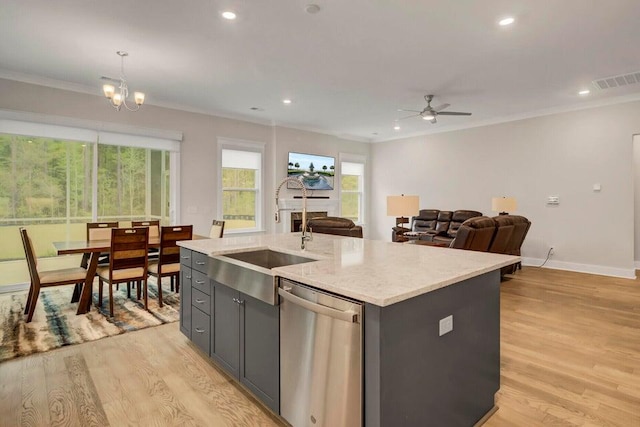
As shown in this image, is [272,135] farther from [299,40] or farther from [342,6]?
[342,6]

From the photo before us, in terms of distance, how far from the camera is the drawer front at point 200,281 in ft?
8.49

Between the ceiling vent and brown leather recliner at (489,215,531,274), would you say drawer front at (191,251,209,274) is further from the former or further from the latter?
the ceiling vent

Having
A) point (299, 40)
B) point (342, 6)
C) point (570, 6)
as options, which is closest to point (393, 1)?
point (342, 6)

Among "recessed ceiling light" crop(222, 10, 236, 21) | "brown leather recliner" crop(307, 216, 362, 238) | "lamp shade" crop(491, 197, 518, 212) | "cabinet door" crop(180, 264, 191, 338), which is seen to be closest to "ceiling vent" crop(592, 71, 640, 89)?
"lamp shade" crop(491, 197, 518, 212)

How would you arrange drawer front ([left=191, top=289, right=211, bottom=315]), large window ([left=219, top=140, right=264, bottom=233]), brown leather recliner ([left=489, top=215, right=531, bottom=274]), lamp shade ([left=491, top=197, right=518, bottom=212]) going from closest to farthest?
drawer front ([left=191, top=289, right=211, bottom=315]), brown leather recliner ([left=489, top=215, right=531, bottom=274]), lamp shade ([left=491, top=197, right=518, bottom=212]), large window ([left=219, top=140, right=264, bottom=233])

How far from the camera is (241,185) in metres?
6.93

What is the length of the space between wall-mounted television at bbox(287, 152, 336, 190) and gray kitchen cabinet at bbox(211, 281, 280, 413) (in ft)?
17.2

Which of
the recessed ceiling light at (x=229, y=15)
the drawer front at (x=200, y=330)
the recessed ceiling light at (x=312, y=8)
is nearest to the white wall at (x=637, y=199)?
the recessed ceiling light at (x=312, y=8)

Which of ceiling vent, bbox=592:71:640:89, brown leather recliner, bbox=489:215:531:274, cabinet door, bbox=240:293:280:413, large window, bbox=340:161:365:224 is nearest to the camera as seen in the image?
cabinet door, bbox=240:293:280:413

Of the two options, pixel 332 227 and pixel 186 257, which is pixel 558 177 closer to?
pixel 332 227

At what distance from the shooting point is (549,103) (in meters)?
5.82

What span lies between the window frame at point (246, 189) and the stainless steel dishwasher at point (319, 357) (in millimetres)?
5011

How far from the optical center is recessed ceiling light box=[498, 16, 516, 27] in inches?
120

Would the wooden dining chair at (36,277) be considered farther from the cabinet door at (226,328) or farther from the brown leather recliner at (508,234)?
the brown leather recliner at (508,234)
